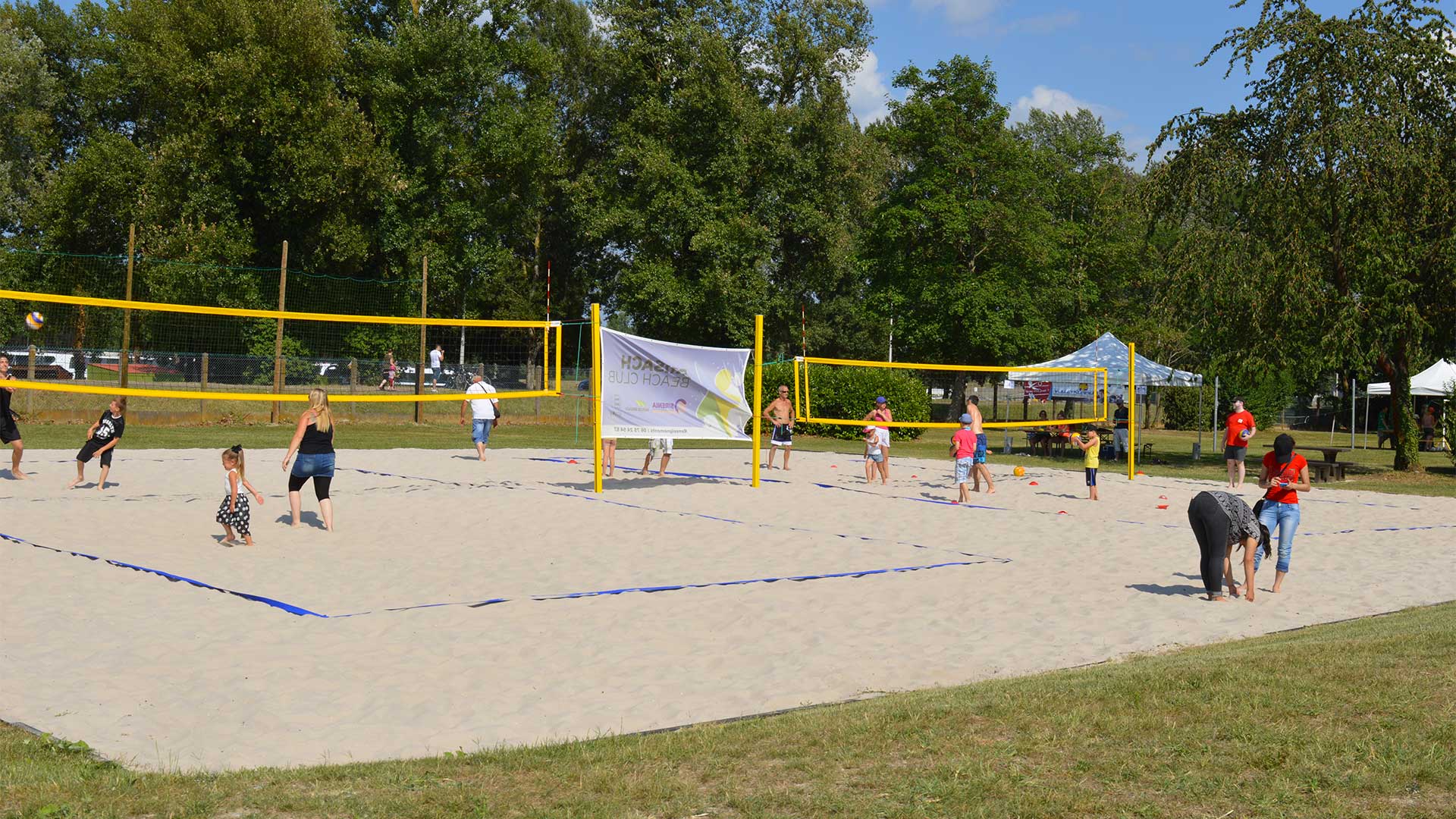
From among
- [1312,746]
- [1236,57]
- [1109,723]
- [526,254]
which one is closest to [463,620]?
[1109,723]

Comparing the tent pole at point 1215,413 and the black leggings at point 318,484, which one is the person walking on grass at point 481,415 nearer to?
the black leggings at point 318,484

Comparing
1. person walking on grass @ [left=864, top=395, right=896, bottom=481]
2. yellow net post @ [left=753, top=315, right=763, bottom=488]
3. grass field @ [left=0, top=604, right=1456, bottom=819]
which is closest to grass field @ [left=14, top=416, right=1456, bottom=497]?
yellow net post @ [left=753, top=315, right=763, bottom=488]

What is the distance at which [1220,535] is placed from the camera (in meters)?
8.67

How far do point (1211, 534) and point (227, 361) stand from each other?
71.9 feet

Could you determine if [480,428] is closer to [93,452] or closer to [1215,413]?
[93,452]

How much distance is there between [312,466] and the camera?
11.2 m

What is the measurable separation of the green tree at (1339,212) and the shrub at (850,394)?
8.74 meters

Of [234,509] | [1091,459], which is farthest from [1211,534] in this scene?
[234,509]

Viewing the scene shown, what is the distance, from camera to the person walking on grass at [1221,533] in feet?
28.5

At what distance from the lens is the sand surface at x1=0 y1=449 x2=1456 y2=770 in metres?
5.68

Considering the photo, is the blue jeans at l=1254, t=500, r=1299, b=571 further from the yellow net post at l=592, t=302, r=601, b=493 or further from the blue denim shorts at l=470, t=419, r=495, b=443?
the blue denim shorts at l=470, t=419, r=495, b=443

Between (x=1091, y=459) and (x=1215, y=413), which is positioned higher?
(x=1215, y=413)

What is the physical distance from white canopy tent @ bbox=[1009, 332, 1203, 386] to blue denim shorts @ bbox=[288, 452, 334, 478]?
620 inches

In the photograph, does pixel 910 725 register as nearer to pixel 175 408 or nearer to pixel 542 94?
pixel 175 408
